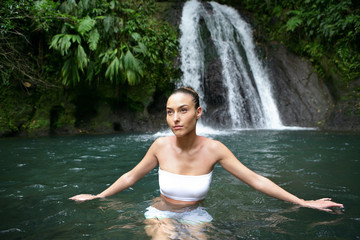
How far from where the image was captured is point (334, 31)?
35.2 feet

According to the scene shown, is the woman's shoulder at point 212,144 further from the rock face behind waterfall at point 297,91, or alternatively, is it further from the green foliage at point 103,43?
the rock face behind waterfall at point 297,91

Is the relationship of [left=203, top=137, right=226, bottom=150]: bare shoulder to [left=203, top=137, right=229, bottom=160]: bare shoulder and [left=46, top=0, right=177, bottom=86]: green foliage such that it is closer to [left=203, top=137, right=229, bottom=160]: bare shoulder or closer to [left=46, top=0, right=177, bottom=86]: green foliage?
[left=203, top=137, right=229, bottom=160]: bare shoulder

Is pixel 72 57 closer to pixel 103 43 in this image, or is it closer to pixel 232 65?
pixel 103 43

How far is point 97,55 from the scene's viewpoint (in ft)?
32.2

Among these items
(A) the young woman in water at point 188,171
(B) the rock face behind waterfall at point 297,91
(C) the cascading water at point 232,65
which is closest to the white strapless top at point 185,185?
(A) the young woman in water at point 188,171

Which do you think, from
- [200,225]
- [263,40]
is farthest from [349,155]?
[263,40]

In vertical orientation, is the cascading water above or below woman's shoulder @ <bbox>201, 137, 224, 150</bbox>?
above

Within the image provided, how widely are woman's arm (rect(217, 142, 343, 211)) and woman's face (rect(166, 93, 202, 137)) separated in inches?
15.3

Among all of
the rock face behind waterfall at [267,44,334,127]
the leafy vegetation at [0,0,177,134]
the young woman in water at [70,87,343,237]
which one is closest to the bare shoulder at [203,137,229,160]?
the young woman in water at [70,87,343,237]

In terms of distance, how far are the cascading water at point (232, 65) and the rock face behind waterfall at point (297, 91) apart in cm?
52

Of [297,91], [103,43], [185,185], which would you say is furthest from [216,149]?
[297,91]

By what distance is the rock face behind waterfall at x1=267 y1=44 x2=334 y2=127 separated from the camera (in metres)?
11.9

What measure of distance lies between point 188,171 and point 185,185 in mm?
123

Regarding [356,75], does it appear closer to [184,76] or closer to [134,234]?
[184,76]
